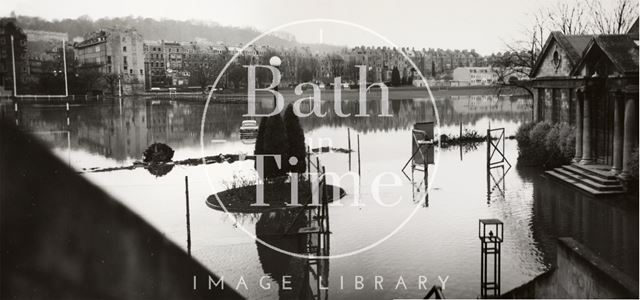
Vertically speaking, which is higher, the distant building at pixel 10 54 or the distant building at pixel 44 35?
the distant building at pixel 44 35

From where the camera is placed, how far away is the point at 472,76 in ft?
264

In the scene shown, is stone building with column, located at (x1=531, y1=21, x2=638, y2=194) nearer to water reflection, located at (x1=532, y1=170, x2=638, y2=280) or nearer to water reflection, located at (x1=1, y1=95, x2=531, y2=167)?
water reflection, located at (x1=532, y1=170, x2=638, y2=280)

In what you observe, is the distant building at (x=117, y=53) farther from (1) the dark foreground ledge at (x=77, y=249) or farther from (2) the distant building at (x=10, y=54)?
(1) the dark foreground ledge at (x=77, y=249)

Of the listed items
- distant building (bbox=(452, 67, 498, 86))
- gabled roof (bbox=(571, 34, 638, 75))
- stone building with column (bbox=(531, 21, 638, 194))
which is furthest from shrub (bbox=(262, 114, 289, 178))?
distant building (bbox=(452, 67, 498, 86))

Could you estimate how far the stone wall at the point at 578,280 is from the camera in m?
6.74

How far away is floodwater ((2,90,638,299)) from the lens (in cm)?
1016

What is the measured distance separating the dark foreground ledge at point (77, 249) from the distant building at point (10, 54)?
6.02 ft

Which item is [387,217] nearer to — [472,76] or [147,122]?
[147,122]

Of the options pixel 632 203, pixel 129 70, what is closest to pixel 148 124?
pixel 129 70

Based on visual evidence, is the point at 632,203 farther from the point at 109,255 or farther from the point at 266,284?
the point at 109,255

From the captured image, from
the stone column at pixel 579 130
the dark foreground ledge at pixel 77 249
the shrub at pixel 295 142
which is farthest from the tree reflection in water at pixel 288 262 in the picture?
the stone column at pixel 579 130

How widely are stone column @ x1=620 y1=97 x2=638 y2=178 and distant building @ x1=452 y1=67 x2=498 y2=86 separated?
189ft

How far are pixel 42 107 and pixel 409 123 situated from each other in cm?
2400

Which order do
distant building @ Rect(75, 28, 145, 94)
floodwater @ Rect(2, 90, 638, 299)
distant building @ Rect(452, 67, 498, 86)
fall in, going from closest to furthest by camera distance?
floodwater @ Rect(2, 90, 638, 299) → distant building @ Rect(75, 28, 145, 94) → distant building @ Rect(452, 67, 498, 86)
